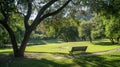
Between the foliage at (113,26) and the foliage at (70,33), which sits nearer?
the foliage at (113,26)

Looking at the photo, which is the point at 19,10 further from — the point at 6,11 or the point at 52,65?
the point at 52,65

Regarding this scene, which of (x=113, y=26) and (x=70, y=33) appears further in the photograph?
(x=70, y=33)

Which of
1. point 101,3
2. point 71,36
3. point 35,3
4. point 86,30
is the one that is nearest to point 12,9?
point 35,3

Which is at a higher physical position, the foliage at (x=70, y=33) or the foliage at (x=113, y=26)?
the foliage at (x=113, y=26)

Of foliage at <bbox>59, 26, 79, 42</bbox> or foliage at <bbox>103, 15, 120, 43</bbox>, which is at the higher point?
foliage at <bbox>103, 15, 120, 43</bbox>

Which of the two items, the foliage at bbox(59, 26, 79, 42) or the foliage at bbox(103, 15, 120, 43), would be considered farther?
the foliage at bbox(59, 26, 79, 42)

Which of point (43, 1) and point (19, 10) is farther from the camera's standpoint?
point (43, 1)

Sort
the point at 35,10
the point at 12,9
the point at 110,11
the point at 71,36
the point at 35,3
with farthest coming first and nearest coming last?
the point at 71,36 → the point at 35,10 → the point at 35,3 → the point at 110,11 → the point at 12,9

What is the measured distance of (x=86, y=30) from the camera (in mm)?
84562

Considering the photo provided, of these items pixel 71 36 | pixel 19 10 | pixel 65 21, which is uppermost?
pixel 19 10

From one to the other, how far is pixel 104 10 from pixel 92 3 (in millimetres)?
1569

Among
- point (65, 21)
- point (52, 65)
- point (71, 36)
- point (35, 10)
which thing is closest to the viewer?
point (52, 65)

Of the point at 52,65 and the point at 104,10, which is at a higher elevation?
the point at 104,10

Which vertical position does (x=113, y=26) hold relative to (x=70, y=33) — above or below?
above
